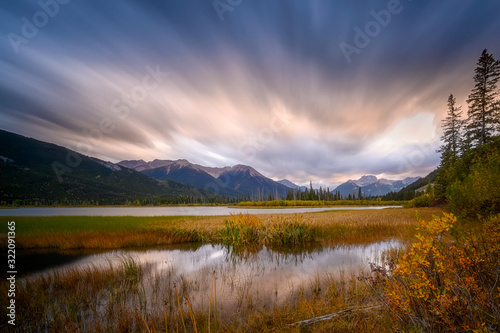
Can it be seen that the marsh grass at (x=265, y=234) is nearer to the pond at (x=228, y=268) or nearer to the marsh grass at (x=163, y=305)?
the pond at (x=228, y=268)

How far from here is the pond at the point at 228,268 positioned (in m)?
7.61

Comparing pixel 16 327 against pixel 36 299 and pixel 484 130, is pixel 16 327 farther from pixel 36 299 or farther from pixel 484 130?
pixel 484 130

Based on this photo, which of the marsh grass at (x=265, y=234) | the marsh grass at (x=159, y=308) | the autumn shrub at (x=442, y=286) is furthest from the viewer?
the marsh grass at (x=265, y=234)

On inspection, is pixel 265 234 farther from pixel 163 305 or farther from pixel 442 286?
pixel 442 286

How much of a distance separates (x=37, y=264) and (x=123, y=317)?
12.5 metres

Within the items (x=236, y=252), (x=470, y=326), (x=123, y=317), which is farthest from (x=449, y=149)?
(x=123, y=317)

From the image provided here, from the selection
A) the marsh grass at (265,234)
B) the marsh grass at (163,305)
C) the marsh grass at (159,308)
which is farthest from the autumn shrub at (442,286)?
the marsh grass at (265,234)

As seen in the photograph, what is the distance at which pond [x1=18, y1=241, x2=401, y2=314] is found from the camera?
299 inches

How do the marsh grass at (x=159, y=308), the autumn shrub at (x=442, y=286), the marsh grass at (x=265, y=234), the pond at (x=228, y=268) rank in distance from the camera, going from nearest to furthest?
1. the autumn shrub at (x=442, y=286)
2. the marsh grass at (x=159, y=308)
3. the pond at (x=228, y=268)
4. the marsh grass at (x=265, y=234)

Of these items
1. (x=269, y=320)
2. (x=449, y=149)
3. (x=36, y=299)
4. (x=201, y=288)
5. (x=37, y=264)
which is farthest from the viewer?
(x=449, y=149)

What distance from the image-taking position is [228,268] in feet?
36.1

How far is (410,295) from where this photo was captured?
384 centimetres

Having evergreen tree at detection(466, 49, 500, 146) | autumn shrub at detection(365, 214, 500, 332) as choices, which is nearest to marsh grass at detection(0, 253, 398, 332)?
autumn shrub at detection(365, 214, 500, 332)

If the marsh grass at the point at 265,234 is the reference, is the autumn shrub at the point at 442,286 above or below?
above
